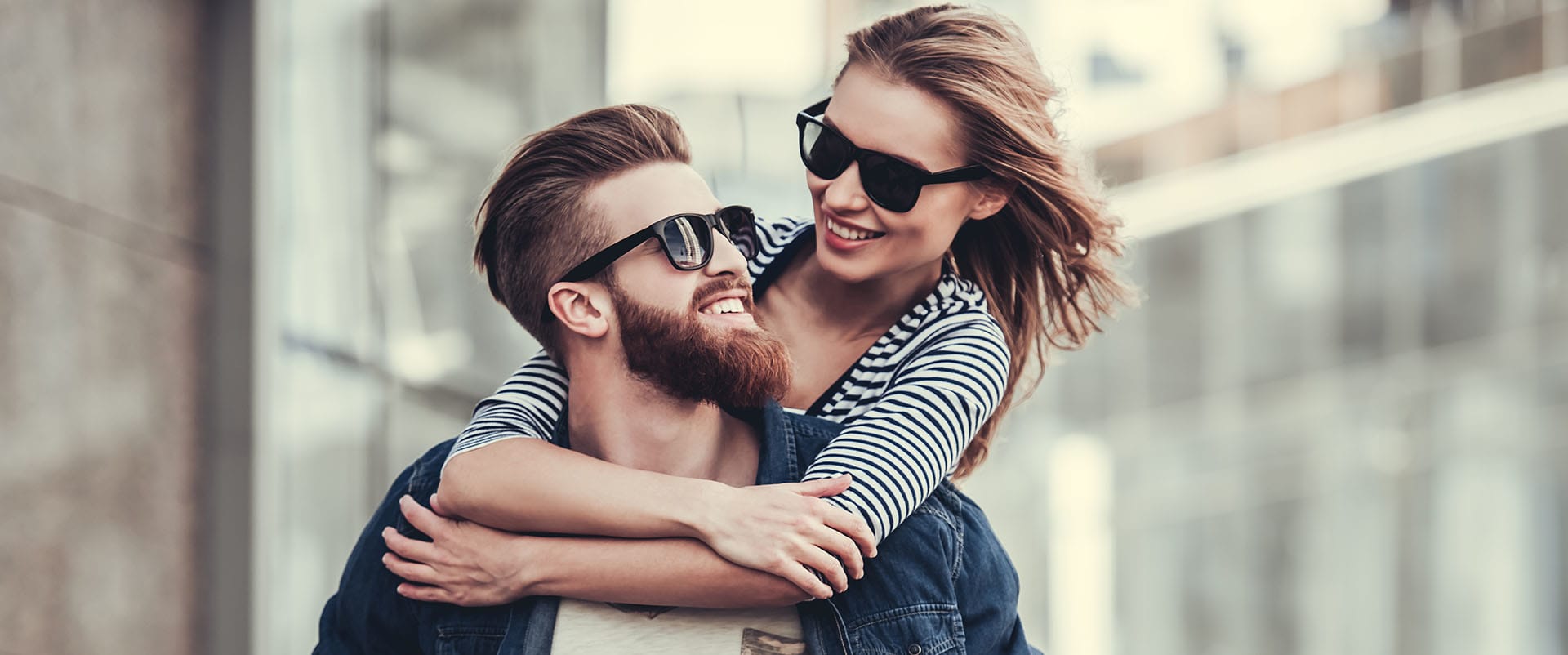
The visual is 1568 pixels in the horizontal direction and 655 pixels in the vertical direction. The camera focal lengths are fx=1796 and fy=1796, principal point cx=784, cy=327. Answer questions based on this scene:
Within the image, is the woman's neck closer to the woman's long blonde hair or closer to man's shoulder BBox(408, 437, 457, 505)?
the woman's long blonde hair

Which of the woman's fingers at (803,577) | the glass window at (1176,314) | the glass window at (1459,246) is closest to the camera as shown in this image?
the woman's fingers at (803,577)

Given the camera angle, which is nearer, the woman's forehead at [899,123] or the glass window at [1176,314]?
the woman's forehead at [899,123]

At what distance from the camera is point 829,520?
107 inches

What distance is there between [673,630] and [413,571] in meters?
0.43

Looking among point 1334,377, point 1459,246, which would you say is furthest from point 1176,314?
point 1459,246

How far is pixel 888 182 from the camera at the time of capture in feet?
10.6

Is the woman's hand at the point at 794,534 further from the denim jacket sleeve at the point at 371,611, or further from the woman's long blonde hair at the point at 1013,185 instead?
the woman's long blonde hair at the point at 1013,185

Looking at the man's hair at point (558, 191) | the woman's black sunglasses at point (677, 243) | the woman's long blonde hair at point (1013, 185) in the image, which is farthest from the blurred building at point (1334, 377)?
the woman's black sunglasses at point (677, 243)

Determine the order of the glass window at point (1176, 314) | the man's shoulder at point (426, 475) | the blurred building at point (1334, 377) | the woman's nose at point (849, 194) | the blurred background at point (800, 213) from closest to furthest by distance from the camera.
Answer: the man's shoulder at point (426, 475)
the woman's nose at point (849, 194)
the blurred background at point (800, 213)
the blurred building at point (1334, 377)
the glass window at point (1176, 314)

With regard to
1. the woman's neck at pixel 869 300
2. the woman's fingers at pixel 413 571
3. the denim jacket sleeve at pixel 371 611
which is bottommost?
the denim jacket sleeve at pixel 371 611

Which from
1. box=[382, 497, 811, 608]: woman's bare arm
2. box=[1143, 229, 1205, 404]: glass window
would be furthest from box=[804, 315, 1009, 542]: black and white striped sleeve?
box=[1143, 229, 1205, 404]: glass window

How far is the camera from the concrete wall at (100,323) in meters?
4.08

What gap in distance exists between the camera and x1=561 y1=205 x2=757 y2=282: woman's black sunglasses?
9.71 feet

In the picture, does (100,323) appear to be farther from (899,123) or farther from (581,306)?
(899,123)
